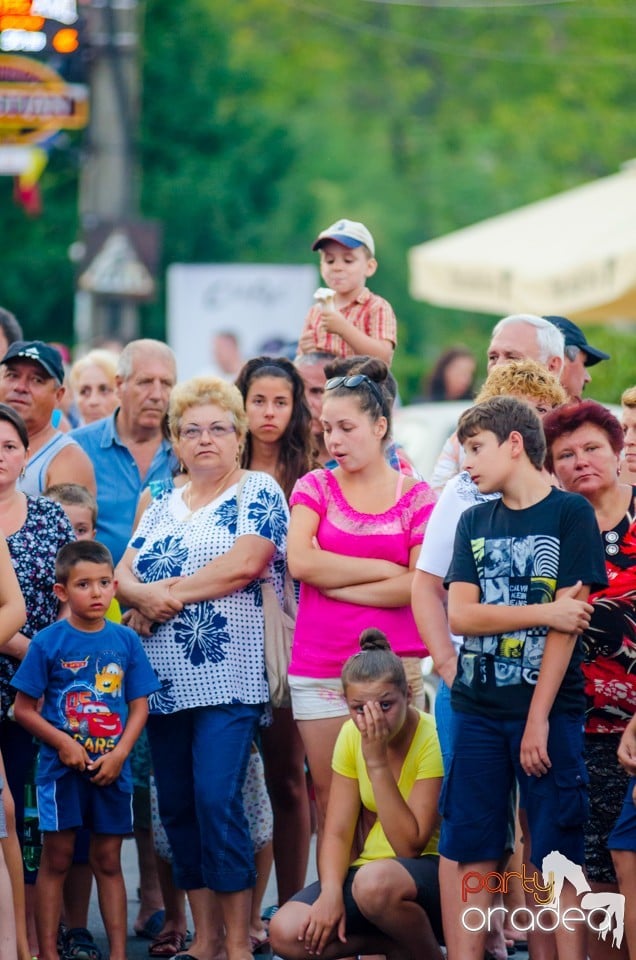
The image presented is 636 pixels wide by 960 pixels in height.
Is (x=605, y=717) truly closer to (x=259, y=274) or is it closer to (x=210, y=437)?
(x=210, y=437)

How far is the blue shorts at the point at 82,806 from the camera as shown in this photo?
6.25 m

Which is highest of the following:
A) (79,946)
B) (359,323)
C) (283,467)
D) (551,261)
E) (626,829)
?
(551,261)

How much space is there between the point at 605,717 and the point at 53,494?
8.30 feet

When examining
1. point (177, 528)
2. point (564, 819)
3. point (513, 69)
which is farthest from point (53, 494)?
point (513, 69)

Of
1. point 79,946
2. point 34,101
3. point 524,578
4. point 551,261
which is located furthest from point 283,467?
point 34,101

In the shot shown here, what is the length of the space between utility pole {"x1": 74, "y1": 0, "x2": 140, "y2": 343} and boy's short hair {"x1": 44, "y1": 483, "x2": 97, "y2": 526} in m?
8.52

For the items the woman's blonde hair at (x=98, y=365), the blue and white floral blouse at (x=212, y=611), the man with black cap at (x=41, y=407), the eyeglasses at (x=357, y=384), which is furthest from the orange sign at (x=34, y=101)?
the eyeglasses at (x=357, y=384)

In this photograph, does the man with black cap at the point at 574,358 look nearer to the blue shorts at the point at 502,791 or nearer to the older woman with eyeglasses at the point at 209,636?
the older woman with eyeglasses at the point at 209,636

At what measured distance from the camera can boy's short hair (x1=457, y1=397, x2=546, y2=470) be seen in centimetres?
550

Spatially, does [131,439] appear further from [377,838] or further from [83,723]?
[377,838]

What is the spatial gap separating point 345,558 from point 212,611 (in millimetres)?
595

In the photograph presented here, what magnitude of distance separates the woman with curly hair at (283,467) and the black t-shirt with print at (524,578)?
1.51m

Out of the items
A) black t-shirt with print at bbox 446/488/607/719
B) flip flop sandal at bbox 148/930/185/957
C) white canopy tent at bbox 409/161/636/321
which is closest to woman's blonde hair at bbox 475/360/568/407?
black t-shirt with print at bbox 446/488/607/719

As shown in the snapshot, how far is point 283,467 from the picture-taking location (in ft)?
23.3
